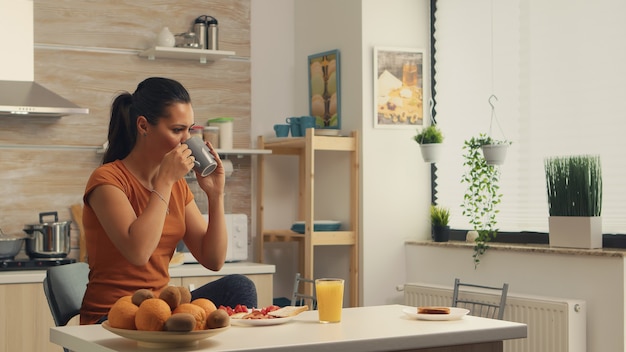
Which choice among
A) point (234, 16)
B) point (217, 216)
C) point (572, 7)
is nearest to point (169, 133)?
point (217, 216)

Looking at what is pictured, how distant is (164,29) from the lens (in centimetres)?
466

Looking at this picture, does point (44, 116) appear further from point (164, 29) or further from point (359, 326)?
point (359, 326)

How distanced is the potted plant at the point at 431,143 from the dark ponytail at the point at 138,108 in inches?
84.7

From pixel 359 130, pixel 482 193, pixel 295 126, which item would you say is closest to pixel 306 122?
→ pixel 295 126

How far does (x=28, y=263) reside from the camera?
4184mm

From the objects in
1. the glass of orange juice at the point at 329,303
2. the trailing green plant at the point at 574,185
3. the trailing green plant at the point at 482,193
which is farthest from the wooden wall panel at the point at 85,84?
the glass of orange juice at the point at 329,303

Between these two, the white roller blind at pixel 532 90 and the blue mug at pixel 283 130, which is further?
the blue mug at pixel 283 130

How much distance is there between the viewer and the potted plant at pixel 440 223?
14.9ft

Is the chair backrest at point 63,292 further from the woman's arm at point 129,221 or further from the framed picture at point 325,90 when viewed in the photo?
the framed picture at point 325,90

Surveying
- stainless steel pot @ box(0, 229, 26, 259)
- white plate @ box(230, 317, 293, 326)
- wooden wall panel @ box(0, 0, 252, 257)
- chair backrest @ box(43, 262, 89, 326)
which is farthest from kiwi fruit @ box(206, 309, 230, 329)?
wooden wall panel @ box(0, 0, 252, 257)

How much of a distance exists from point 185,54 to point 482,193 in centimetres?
173

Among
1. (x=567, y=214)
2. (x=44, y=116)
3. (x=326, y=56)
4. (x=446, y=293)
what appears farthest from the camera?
(x=326, y=56)

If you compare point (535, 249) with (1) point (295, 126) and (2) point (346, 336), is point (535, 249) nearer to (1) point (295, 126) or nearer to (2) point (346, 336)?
(1) point (295, 126)

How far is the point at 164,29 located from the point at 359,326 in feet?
9.66
